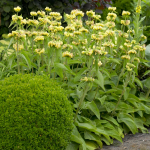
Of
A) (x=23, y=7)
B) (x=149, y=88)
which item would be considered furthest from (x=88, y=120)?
(x=23, y=7)

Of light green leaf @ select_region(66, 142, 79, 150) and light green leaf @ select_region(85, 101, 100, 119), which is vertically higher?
light green leaf @ select_region(85, 101, 100, 119)

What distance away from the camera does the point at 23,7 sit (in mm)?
5797

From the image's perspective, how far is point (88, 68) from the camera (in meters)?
2.43

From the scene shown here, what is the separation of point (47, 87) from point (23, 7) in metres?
4.12


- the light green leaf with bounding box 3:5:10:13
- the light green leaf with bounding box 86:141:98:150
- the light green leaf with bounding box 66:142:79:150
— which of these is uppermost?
the light green leaf with bounding box 3:5:10:13

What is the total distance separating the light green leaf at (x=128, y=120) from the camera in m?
3.07

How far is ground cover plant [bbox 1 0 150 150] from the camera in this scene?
2.46m

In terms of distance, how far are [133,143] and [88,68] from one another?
1.22m

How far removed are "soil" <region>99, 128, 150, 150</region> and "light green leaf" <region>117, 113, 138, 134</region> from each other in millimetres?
110

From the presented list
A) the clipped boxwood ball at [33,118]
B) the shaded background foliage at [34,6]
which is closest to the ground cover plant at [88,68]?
the clipped boxwood ball at [33,118]

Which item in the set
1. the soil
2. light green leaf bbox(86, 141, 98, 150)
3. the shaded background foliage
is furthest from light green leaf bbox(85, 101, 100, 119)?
the shaded background foliage

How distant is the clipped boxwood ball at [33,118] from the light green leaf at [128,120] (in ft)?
3.63

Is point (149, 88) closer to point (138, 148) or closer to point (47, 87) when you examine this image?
point (138, 148)

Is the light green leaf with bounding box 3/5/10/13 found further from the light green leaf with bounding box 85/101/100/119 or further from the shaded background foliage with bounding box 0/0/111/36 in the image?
the light green leaf with bounding box 85/101/100/119
